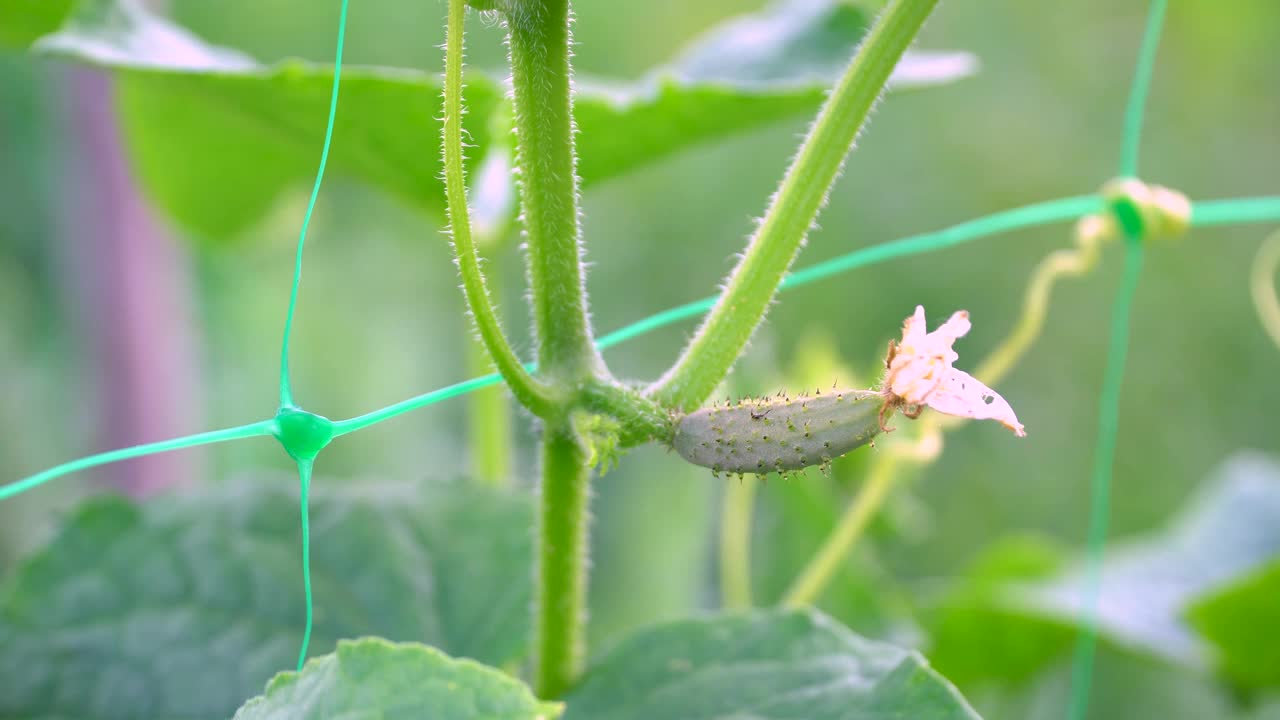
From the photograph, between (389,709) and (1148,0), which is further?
(1148,0)

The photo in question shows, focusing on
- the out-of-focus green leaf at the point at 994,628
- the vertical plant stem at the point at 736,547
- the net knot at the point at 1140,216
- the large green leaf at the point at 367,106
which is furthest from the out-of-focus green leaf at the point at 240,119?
the out-of-focus green leaf at the point at 994,628

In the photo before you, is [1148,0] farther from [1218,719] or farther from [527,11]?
[527,11]

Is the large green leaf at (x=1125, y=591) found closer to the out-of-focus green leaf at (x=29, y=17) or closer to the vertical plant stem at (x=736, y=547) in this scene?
the vertical plant stem at (x=736, y=547)

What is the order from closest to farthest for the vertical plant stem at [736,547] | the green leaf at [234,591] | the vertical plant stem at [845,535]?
1. the green leaf at [234,591]
2. the vertical plant stem at [845,535]
3. the vertical plant stem at [736,547]

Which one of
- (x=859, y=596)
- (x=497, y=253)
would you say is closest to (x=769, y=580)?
(x=859, y=596)

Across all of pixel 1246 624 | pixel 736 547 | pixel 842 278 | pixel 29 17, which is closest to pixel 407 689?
pixel 736 547

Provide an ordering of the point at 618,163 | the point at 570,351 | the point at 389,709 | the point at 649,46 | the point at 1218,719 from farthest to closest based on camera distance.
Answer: the point at 649,46
the point at 1218,719
the point at 618,163
the point at 570,351
the point at 389,709
